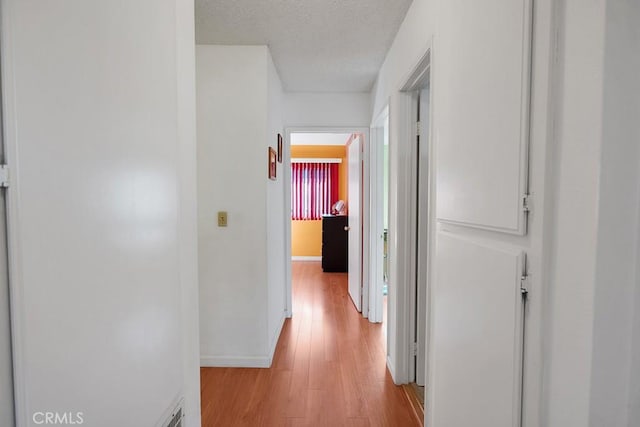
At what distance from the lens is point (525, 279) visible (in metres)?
0.87

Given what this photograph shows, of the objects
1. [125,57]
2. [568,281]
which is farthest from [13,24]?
[568,281]

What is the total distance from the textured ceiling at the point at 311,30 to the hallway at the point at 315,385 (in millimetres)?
2447

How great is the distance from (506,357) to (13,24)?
134 cm

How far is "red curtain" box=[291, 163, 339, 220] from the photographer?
7.05m

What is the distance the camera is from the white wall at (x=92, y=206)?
1.95 ft

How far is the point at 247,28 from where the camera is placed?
2.26 m

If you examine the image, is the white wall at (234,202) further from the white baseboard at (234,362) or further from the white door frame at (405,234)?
the white door frame at (405,234)

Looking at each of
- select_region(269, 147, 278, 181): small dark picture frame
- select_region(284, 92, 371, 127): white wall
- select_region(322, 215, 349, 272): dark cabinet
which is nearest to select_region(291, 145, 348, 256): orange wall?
select_region(322, 215, 349, 272): dark cabinet

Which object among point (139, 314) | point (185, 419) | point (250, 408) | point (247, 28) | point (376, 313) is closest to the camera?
point (139, 314)

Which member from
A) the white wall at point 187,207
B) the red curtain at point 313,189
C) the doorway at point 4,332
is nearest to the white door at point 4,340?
the doorway at point 4,332

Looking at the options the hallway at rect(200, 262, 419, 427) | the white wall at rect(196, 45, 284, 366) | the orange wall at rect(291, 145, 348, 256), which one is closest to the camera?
the hallway at rect(200, 262, 419, 427)

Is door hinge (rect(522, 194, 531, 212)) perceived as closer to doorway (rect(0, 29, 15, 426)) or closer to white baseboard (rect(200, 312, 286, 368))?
doorway (rect(0, 29, 15, 426))

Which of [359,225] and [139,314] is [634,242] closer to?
[139,314]

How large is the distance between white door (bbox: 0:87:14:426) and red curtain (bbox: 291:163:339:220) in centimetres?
645
